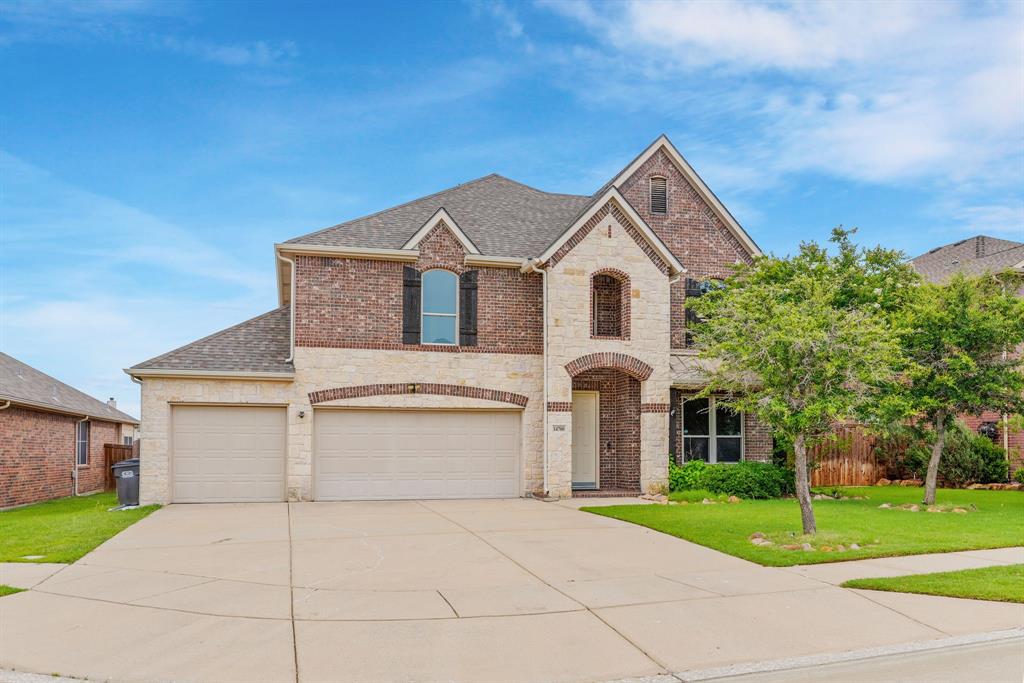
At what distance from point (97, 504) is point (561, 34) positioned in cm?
1597

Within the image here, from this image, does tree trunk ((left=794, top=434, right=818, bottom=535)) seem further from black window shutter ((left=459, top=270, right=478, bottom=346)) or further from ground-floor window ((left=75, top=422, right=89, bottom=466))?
ground-floor window ((left=75, top=422, right=89, bottom=466))

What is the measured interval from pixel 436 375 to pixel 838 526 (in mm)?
9800

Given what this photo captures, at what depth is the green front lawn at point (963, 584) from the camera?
345 inches

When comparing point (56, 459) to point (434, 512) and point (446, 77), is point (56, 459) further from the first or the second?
point (446, 77)

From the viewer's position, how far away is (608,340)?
65.5ft

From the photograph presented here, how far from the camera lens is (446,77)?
698 inches

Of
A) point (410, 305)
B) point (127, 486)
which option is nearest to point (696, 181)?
point (410, 305)

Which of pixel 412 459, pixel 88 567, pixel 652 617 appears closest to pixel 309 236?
pixel 412 459

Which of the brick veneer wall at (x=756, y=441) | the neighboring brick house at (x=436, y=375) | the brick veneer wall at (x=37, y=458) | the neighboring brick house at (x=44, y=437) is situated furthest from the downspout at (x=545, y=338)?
the brick veneer wall at (x=37, y=458)

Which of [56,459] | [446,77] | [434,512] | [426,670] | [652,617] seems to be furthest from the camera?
[56,459]

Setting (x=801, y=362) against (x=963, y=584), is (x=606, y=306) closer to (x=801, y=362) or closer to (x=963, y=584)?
(x=801, y=362)

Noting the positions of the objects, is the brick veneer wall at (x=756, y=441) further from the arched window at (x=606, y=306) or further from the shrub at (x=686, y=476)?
the arched window at (x=606, y=306)

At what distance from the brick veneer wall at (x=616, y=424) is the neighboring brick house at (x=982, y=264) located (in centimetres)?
1144

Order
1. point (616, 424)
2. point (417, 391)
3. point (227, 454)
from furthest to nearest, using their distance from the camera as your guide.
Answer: point (616, 424), point (417, 391), point (227, 454)
